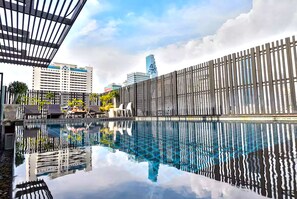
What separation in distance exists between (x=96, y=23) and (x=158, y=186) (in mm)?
10765

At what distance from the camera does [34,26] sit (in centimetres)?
506

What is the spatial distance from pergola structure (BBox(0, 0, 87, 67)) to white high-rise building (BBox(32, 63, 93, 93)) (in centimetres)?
5647

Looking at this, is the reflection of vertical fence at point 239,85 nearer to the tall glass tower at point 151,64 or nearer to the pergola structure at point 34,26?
the pergola structure at point 34,26

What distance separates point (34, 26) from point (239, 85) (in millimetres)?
8598

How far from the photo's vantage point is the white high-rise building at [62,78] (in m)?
57.3

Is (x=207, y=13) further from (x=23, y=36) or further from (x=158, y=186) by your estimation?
(x=158, y=186)

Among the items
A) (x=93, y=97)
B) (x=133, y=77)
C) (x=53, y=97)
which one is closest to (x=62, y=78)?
(x=133, y=77)

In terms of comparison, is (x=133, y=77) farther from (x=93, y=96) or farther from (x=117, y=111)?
(x=117, y=111)

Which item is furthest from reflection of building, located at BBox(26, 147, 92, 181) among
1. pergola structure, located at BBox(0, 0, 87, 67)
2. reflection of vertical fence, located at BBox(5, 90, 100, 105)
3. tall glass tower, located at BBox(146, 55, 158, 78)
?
tall glass tower, located at BBox(146, 55, 158, 78)

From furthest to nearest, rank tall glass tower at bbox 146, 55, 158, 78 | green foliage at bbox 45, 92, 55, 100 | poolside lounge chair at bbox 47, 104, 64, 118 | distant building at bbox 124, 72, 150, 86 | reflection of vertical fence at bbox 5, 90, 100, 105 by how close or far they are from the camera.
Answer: tall glass tower at bbox 146, 55, 158, 78 < distant building at bbox 124, 72, 150, 86 < green foliage at bbox 45, 92, 55, 100 < reflection of vertical fence at bbox 5, 90, 100, 105 < poolside lounge chair at bbox 47, 104, 64, 118

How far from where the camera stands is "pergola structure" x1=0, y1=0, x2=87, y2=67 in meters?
4.12

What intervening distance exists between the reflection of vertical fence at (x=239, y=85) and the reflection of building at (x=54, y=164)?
25.6 ft

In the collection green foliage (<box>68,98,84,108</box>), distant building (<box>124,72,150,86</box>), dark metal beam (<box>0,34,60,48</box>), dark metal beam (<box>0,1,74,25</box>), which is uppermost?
distant building (<box>124,72,150,86</box>)

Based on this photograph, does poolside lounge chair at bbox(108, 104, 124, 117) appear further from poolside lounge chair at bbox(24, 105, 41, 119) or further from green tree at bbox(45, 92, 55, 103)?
poolside lounge chair at bbox(24, 105, 41, 119)
